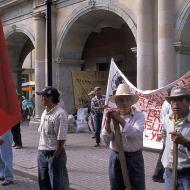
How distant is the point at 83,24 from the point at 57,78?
2.38 m

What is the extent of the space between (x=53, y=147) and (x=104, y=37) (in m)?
16.3

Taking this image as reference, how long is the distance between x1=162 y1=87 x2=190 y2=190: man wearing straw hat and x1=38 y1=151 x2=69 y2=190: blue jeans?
1614mm

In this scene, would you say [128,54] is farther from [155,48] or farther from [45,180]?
[45,180]

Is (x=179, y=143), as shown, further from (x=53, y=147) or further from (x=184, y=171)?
(x=53, y=147)

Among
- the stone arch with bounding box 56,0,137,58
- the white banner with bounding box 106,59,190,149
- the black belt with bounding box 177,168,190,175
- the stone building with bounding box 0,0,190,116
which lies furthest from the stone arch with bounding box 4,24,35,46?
the black belt with bounding box 177,168,190,175

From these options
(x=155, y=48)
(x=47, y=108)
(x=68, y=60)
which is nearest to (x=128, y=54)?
(x=68, y=60)

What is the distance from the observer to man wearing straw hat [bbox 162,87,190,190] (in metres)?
3.86

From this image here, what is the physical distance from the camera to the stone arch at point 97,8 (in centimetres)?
1373

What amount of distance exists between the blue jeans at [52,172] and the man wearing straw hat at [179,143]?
1.61 metres

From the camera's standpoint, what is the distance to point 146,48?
42.2ft

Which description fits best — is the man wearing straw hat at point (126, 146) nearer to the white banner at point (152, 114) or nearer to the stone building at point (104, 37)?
the white banner at point (152, 114)

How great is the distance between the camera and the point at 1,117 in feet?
13.8

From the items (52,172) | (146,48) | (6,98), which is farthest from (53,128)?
(146,48)

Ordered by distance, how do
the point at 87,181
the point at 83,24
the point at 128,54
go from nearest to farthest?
1. the point at 87,181
2. the point at 83,24
3. the point at 128,54
